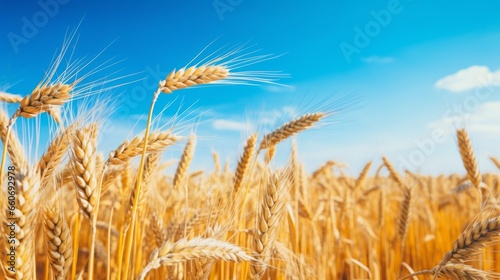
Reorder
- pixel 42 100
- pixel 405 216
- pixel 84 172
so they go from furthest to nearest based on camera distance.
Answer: pixel 405 216
pixel 42 100
pixel 84 172

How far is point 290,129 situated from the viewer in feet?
7.80

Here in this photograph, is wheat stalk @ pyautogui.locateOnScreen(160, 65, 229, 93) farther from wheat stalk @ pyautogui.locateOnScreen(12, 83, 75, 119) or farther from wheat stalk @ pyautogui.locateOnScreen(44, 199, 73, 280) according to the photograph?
wheat stalk @ pyautogui.locateOnScreen(44, 199, 73, 280)

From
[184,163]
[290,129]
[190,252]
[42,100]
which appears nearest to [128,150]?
[42,100]

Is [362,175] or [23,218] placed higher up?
[362,175]

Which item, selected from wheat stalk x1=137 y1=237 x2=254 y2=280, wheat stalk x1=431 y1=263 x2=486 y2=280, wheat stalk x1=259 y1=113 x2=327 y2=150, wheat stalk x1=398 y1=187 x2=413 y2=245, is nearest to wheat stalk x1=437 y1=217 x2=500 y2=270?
wheat stalk x1=431 y1=263 x2=486 y2=280

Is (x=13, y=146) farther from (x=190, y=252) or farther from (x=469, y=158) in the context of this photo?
(x=469, y=158)

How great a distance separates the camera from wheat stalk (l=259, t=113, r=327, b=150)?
236 centimetres

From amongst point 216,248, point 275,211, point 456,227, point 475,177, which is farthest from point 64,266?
point 456,227

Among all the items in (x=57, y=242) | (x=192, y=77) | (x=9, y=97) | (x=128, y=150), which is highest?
(x=9, y=97)

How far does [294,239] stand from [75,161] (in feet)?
4.45

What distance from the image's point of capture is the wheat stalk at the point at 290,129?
2361 mm

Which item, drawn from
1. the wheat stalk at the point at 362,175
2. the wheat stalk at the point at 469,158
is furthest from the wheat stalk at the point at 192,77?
the wheat stalk at the point at 362,175

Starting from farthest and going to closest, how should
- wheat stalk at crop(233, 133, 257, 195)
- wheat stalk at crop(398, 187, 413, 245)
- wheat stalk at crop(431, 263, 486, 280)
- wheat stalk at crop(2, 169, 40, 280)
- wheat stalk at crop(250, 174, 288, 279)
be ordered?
1. wheat stalk at crop(398, 187, 413, 245)
2. wheat stalk at crop(233, 133, 257, 195)
3. wheat stalk at crop(250, 174, 288, 279)
4. wheat stalk at crop(431, 263, 486, 280)
5. wheat stalk at crop(2, 169, 40, 280)

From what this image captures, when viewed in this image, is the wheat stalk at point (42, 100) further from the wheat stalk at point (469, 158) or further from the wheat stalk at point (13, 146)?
the wheat stalk at point (469, 158)
